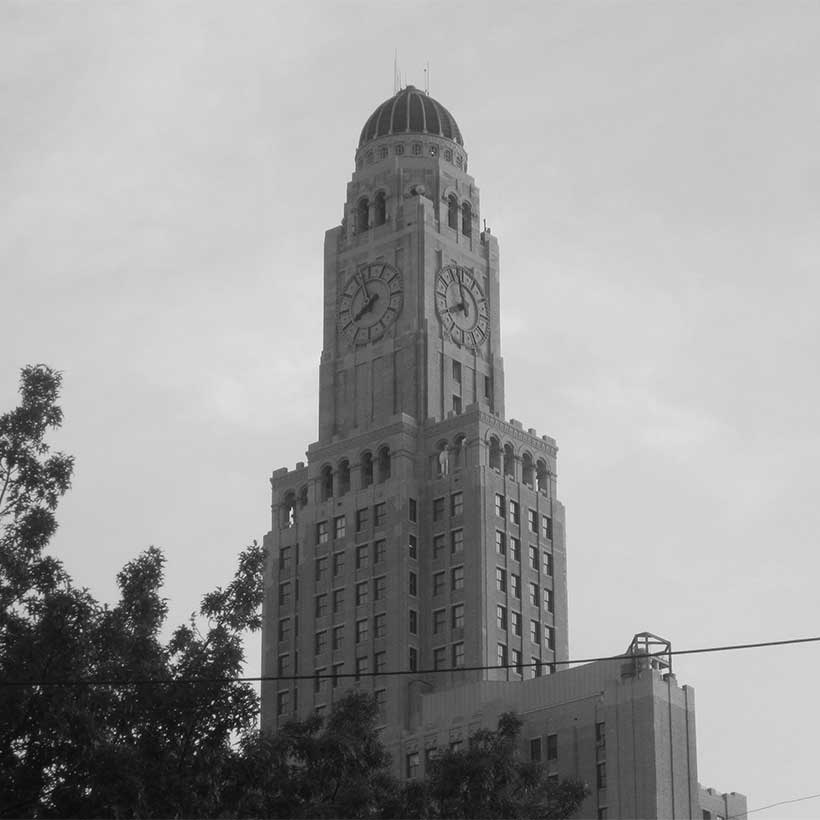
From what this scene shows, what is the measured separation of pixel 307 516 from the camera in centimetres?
17212

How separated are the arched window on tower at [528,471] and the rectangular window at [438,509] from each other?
743 centimetres

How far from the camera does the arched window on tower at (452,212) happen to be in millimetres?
180375

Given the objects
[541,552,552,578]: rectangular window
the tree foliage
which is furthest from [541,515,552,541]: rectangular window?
the tree foliage

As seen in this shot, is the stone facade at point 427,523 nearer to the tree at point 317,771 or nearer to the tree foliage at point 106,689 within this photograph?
the tree at point 317,771

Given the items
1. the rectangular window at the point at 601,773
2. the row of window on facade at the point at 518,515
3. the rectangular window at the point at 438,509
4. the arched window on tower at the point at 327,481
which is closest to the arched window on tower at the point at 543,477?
the row of window on facade at the point at 518,515

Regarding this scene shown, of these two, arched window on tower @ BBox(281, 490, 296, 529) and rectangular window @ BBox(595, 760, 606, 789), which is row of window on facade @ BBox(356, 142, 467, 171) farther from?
rectangular window @ BBox(595, 760, 606, 789)

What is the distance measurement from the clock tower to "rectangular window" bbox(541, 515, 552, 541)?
148mm

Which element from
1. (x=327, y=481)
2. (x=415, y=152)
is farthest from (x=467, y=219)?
(x=327, y=481)

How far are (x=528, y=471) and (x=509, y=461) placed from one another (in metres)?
2.51

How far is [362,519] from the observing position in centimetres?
16888

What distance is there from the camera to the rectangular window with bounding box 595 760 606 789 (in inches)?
5782

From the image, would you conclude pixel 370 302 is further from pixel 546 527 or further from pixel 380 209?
pixel 546 527

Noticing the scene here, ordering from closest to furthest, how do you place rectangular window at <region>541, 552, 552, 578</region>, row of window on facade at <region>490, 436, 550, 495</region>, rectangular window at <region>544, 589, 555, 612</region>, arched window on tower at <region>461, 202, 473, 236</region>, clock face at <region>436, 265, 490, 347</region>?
rectangular window at <region>544, 589, 555, 612</region>
rectangular window at <region>541, 552, 552, 578</region>
row of window on facade at <region>490, 436, 550, 495</region>
clock face at <region>436, 265, 490, 347</region>
arched window on tower at <region>461, 202, 473, 236</region>

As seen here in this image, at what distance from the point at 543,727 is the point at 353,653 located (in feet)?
58.7
